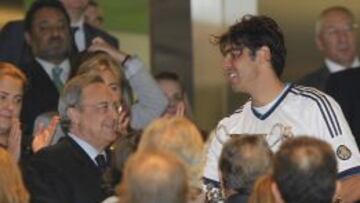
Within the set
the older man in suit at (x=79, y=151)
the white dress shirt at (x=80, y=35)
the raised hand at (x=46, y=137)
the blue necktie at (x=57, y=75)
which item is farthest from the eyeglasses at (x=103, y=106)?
the white dress shirt at (x=80, y=35)

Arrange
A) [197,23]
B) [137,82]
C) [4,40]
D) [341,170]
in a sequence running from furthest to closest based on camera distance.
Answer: [197,23] < [4,40] < [137,82] < [341,170]

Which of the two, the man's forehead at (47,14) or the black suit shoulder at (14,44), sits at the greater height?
the man's forehead at (47,14)

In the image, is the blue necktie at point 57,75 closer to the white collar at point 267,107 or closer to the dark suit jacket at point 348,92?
the dark suit jacket at point 348,92

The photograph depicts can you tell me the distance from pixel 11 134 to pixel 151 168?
2.99 metres

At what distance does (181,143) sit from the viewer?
5.53 meters

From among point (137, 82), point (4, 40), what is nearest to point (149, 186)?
point (137, 82)

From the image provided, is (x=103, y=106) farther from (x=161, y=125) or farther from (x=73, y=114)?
(x=161, y=125)

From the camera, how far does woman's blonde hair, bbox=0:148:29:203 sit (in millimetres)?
5430

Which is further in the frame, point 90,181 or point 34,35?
point 34,35

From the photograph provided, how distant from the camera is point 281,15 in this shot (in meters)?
10.5

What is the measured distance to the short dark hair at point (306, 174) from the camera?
15.9 feet

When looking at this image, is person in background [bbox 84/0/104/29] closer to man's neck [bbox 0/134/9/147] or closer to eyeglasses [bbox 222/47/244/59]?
man's neck [bbox 0/134/9/147]

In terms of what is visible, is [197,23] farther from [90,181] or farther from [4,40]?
[90,181]

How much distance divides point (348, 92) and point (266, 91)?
1.84 meters
